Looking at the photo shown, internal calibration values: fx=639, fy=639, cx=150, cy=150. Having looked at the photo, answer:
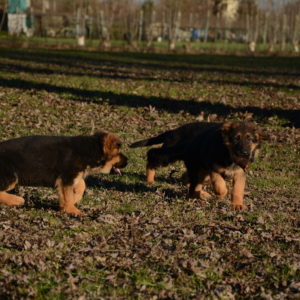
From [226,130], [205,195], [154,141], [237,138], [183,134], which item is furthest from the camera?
[154,141]

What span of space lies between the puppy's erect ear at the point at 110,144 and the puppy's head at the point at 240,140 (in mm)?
1533

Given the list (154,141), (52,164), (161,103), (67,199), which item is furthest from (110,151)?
(161,103)

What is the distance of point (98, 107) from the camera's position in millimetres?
20172

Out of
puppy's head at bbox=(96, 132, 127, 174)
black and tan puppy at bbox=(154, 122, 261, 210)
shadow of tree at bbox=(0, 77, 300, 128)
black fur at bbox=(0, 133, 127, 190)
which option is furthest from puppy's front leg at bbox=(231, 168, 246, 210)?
shadow of tree at bbox=(0, 77, 300, 128)

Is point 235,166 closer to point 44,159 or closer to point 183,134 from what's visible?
point 183,134

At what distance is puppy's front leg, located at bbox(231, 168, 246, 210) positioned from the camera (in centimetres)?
934

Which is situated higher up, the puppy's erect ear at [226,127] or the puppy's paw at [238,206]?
the puppy's erect ear at [226,127]

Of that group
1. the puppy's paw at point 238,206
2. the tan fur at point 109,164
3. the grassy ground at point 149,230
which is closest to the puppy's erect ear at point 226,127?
the grassy ground at point 149,230

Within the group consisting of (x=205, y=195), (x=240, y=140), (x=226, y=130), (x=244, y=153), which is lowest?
(x=205, y=195)

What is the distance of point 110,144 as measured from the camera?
354 inches

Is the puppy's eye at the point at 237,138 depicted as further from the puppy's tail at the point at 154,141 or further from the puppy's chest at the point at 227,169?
the puppy's tail at the point at 154,141

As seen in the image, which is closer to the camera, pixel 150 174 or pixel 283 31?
pixel 150 174

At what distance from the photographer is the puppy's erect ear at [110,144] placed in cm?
894

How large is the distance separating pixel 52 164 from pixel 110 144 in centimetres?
88
